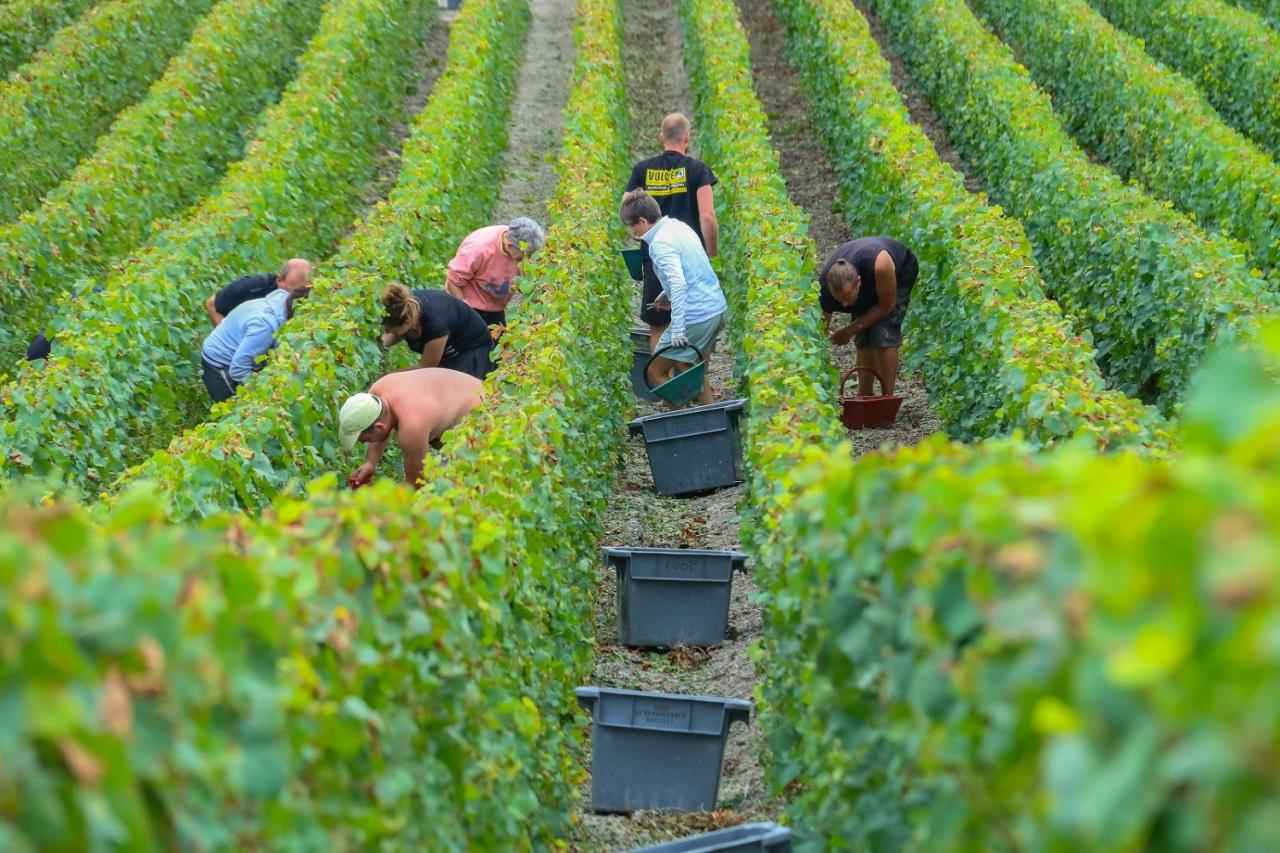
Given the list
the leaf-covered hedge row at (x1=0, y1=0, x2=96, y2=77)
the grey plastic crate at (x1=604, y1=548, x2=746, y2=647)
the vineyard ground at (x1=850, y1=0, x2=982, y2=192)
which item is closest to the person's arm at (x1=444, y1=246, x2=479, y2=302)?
the grey plastic crate at (x1=604, y1=548, x2=746, y2=647)

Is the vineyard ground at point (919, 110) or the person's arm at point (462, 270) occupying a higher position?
the person's arm at point (462, 270)

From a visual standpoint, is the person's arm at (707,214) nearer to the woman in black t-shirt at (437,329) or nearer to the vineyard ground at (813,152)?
the vineyard ground at (813,152)

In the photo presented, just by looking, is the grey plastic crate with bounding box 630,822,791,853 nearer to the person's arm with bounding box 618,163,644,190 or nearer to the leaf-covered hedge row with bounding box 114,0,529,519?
the leaf-covered hedge row with bounding box 114,0,529,519

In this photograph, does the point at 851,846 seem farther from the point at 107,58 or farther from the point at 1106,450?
the point at 107,58

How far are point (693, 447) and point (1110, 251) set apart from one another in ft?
11.3

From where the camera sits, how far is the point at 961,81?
1669cm

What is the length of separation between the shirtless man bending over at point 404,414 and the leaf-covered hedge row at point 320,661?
0.38 m

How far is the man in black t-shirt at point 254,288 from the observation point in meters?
9.54

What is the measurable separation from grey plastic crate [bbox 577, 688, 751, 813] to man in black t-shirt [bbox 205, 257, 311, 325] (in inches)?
176

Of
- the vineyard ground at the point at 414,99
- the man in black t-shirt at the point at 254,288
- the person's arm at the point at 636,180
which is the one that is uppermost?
the person's arm at the point at 636,180

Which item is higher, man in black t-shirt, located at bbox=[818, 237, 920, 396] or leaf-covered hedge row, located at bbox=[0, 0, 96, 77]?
man in black t-shirt, located at bbox=[818, 237, 920, 396]

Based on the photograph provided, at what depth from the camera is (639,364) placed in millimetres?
10961

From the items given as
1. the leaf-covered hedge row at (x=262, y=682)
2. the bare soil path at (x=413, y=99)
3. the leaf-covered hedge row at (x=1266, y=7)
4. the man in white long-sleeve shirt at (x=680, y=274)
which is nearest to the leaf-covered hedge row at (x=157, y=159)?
the bare soil path at (x=413, y=99)

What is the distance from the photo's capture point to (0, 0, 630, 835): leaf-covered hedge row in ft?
7.32
